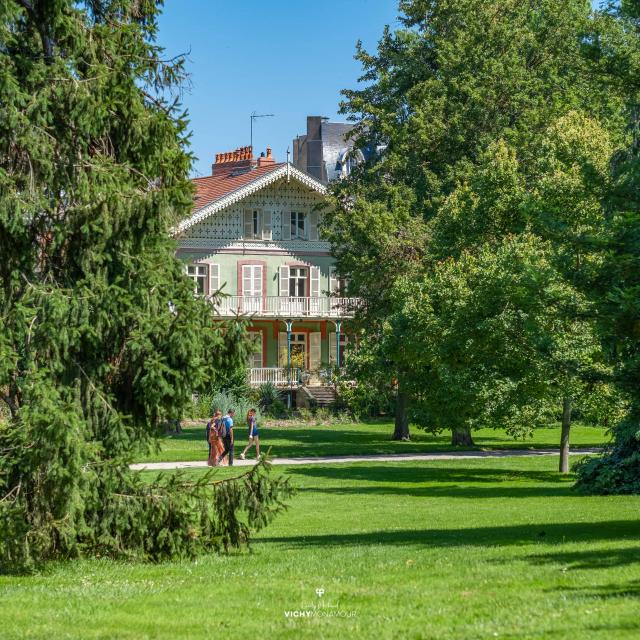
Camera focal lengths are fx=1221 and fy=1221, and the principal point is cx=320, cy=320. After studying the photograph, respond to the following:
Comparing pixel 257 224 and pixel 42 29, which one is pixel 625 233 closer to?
pixel 42 29

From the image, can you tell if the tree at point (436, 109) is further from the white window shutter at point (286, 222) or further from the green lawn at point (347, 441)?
the white window shutter at point (286, 222)

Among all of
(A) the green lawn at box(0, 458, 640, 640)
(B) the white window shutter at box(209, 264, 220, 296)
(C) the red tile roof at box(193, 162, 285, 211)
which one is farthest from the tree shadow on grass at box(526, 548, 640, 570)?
(B) the white window shutter at box(209, 264, 220, 296)

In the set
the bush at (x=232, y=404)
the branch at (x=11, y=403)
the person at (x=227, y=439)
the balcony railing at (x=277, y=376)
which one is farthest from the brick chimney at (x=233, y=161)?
the branch at (x=11, y=403)

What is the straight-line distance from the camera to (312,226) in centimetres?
5875

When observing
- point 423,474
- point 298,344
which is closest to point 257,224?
point 298,344

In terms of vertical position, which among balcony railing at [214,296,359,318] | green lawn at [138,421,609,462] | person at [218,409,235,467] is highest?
balcony railing at [214,296,359,318]

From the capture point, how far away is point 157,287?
539 inches

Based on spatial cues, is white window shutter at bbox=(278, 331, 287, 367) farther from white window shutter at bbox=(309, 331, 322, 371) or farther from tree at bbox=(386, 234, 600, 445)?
tree at bbox=(386, 234, 600, 445)

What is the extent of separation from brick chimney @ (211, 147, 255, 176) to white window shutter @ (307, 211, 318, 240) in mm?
6174

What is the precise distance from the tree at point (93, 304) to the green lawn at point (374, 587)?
0.60 m

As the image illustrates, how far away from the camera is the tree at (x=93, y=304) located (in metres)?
12.8

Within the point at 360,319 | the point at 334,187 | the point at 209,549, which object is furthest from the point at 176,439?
the point at 209,549

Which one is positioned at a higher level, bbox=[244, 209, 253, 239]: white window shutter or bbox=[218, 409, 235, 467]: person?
bbox=[244, 209, 253, 239]: white window shutter

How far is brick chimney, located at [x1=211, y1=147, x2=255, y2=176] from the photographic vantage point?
63.5m
